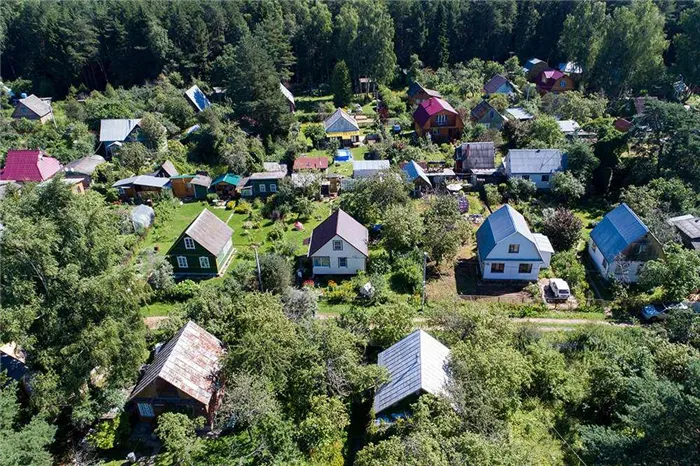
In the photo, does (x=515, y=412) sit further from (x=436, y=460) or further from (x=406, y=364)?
(x=436, y=460)

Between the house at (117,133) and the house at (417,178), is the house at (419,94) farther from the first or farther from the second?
the house at (117,133)

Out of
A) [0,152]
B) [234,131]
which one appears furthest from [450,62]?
[0,152]

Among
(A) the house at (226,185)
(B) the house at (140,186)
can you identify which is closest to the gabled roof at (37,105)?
(B) the house at (140,186)

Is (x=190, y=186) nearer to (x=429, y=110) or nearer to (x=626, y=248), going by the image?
(x=429, y=110)

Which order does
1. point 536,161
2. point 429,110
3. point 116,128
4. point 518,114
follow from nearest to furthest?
point 536,161 → point 116,128 → point 429,110 → point 518,114

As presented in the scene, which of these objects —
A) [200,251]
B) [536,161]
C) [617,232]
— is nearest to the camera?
[617,232]

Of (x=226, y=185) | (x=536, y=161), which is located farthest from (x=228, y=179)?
(x=536, y=161)

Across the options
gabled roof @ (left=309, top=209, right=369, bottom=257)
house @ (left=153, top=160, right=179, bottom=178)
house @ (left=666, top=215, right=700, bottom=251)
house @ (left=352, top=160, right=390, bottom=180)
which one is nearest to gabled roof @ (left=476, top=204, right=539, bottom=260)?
gabled roof @ (left=309, top=209, right=369, bottom=257)

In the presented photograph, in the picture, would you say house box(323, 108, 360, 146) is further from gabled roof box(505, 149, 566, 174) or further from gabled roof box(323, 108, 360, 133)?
gabled roof box(505, 149, 566, 174)
